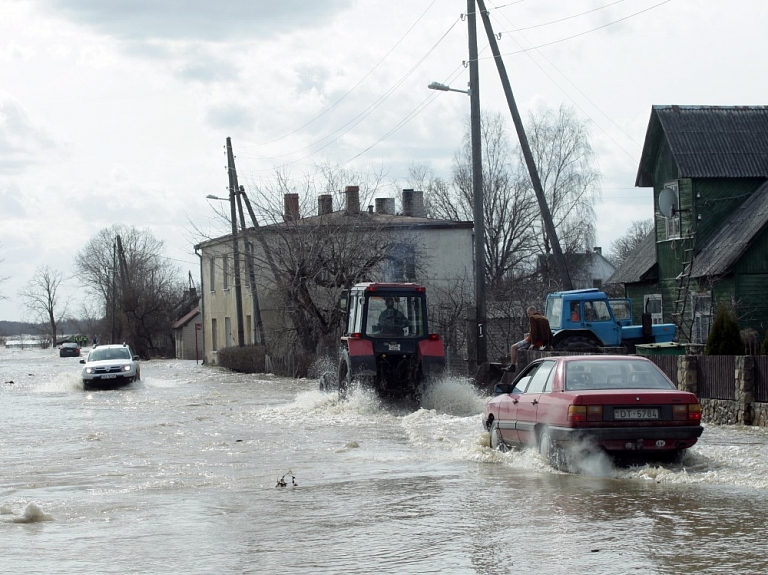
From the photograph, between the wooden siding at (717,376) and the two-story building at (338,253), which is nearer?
the wooden siding at (717,376)

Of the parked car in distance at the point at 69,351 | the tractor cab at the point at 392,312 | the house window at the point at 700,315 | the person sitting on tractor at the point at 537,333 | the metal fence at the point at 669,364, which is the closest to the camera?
the metal fence at the point at 669,364

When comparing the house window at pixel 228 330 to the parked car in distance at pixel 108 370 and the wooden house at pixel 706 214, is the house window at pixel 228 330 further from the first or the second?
the wooden house at pixel 706 214

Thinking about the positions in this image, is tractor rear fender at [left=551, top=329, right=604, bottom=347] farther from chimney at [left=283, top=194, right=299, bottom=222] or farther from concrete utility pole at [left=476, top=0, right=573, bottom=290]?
chimney at [left=283, top=194, right=299, bottom=222]

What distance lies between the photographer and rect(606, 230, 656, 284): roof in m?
33.8

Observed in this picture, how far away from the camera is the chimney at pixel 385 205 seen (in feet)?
180

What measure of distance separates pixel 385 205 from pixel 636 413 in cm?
4447

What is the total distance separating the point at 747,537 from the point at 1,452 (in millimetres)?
12059

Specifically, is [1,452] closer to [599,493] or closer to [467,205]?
[599,493]

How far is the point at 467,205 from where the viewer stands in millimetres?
56875

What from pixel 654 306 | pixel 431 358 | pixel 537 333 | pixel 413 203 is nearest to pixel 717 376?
pixel 537 333

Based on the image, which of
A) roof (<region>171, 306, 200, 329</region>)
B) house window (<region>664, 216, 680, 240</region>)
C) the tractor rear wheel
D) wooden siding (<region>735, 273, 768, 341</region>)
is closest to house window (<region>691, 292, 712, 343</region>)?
wooden siding (<region>735, 273, 768, 341</region>)

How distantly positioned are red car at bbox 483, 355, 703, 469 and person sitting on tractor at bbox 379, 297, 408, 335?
9.68 meters

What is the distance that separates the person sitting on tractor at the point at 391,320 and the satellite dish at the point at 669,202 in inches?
480

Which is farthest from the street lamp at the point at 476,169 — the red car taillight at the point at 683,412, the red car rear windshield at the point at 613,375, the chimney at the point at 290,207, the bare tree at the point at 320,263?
the chimney at the point at 290,207
